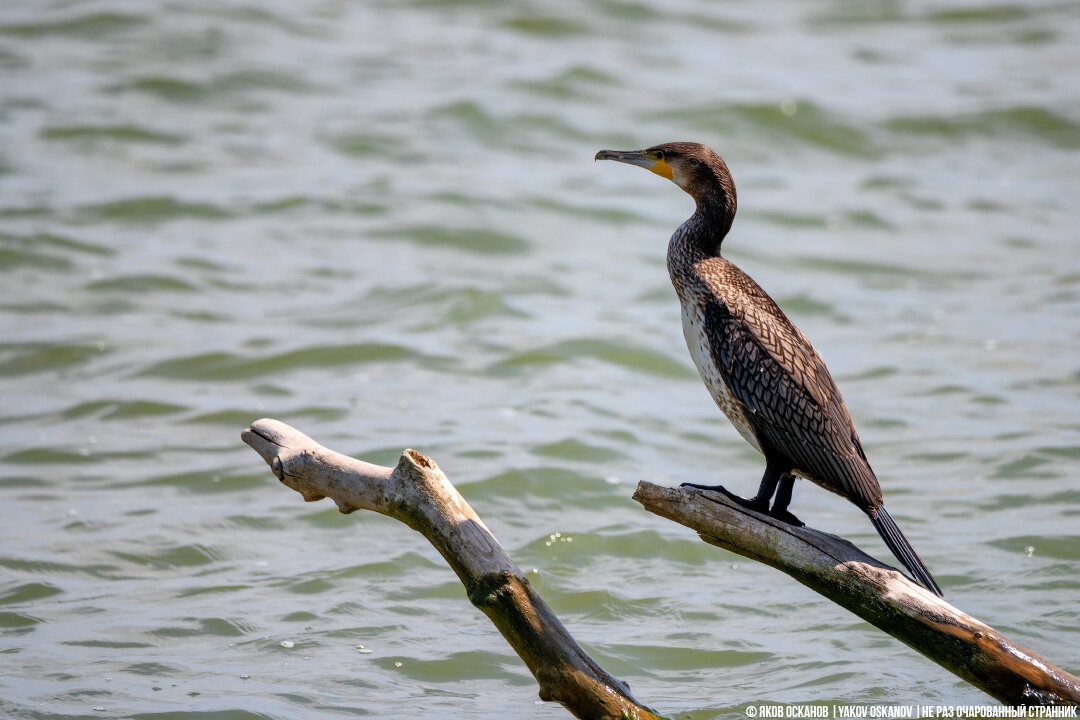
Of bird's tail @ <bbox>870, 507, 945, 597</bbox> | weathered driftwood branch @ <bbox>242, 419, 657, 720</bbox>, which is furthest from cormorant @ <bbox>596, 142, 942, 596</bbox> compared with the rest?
weathered driftwood branch @ <bbox>242, 419, 657, 720</bbox>

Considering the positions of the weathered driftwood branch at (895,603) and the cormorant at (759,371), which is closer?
the weathered driftwood branch at (895,603)

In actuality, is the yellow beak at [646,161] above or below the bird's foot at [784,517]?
above

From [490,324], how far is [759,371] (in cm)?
735

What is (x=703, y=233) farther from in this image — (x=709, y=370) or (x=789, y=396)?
(x=789, y=396)

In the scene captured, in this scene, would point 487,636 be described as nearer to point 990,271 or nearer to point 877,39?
point 990,271

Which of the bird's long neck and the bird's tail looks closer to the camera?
the bird's tail

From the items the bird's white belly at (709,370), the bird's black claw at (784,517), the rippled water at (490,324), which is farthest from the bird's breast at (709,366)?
the rippled water at (490,324)

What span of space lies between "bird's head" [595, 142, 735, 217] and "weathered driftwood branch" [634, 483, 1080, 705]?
1.52 meters

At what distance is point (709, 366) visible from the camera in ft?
17.3

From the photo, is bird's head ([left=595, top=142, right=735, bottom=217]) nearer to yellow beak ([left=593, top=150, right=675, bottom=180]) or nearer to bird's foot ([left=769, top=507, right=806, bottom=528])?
yellow beak ([left=593, top=150, right=675, bottom=180])

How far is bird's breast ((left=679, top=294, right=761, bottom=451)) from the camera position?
5180mm

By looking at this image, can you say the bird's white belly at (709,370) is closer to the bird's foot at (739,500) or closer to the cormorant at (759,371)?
the cormorant at (759,371)

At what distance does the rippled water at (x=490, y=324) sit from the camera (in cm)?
694

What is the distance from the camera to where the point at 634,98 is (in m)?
18.4
